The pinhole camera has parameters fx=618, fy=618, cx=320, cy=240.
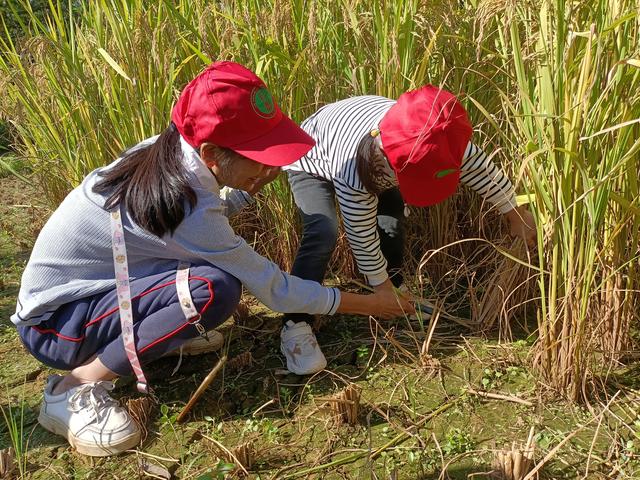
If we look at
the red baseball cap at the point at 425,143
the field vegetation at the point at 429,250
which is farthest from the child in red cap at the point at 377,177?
the field vegetation at the point at 429,250

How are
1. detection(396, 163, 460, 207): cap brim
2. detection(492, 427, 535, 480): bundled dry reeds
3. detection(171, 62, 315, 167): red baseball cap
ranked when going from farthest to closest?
detection(396, 163, 460, 207): cap brim
detection(171, 62, 315, 167): red baseball cap
detection(492, 427, 535, 480): bundled dry reeds

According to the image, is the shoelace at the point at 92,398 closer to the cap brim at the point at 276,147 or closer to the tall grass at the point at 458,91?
the cap brim at the point at 276,147

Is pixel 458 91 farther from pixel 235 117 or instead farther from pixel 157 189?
pixel 157 189

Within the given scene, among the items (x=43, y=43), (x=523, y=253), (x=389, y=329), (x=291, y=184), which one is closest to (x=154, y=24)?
(x=43, y=43)

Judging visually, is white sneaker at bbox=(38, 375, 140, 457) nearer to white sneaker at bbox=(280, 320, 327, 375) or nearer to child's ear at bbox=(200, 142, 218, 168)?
white sneaker at bbox=(280, 320, 327, 375)

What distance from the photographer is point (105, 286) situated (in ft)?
5.27

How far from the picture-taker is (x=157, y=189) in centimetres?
143

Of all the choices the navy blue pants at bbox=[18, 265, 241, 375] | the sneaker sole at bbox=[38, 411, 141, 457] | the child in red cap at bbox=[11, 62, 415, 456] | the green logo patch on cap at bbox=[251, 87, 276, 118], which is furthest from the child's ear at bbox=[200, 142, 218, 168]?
the sneaker sole at bbox=[38, 411, 141, 457]

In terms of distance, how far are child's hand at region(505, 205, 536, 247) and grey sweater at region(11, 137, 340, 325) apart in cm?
Result: 55

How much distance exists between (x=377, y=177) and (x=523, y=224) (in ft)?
1.39

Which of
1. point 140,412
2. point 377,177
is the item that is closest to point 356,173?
point 377,177

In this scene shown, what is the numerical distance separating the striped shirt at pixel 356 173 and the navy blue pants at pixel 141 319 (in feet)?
1.31

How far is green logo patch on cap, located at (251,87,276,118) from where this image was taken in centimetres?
143

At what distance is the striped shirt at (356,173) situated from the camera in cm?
170
